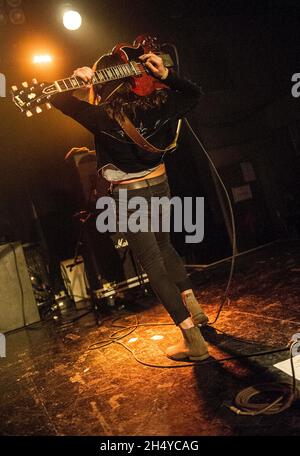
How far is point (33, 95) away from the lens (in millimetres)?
2518

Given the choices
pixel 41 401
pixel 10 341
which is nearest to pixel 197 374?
pixel 41 401

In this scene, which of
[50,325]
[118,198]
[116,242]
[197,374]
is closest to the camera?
[197,374]

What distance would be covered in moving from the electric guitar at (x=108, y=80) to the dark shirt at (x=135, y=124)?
6.7 inches

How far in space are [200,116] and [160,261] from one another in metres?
5.74

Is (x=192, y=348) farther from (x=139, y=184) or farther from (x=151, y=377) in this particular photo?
(x=139, y=184)

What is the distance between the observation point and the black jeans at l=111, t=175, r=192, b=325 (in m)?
2.17

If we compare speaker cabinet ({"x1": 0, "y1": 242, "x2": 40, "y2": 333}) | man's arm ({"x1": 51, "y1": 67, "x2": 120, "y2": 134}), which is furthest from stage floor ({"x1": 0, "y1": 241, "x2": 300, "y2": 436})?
man's arm ({"x1": 51, "y1": 67, "x2": 120, "y2": 134})

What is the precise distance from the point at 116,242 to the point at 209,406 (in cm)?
318

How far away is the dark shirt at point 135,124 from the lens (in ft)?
7.03

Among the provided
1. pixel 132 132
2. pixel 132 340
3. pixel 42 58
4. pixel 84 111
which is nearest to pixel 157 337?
pixel 132 340

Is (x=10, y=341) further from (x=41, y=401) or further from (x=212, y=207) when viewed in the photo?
(x=212, y=207)

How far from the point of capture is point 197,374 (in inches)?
75.3

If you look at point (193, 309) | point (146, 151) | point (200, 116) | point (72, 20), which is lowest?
point (193, 309)

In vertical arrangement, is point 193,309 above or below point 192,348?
above
